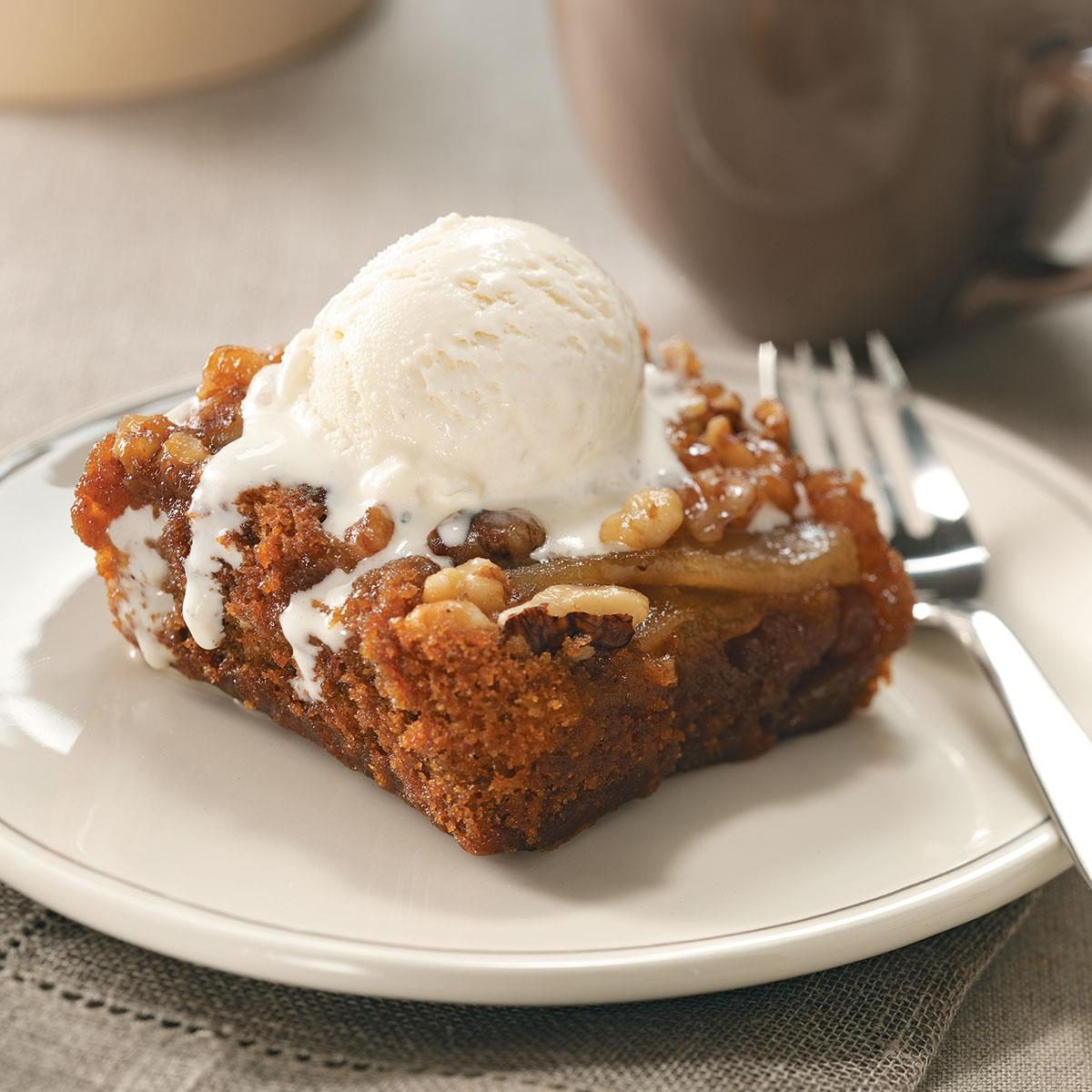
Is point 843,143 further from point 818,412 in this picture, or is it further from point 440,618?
point 440,618

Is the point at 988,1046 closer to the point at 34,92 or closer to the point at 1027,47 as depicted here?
the point at 1027,47

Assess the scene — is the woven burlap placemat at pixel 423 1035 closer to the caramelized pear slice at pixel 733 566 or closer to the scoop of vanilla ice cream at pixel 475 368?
the caramelized pear slice at pixel 733 566

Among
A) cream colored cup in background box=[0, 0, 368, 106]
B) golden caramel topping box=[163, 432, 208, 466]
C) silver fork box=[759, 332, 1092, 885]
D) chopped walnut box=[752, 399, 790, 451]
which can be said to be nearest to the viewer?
silver fork box=[759, 332, 1092, 885]

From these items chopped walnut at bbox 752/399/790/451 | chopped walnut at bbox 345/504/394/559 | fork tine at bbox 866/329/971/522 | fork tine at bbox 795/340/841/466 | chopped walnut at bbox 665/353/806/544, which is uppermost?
chopped walnut at bbox 345/504/394/559

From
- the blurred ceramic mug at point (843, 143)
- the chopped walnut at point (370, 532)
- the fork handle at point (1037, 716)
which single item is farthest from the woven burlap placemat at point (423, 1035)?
the blurred ceramic mug at point (843, 143)

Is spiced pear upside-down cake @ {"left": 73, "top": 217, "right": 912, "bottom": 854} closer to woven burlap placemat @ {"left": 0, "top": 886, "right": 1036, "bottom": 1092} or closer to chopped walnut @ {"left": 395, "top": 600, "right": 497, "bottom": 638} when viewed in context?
chopped walnut @ {"left": 395, "top": 600, "right": 497, "bottom": 638}

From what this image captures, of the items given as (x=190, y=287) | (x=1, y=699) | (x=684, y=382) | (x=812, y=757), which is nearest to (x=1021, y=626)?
(x=812, y=757)

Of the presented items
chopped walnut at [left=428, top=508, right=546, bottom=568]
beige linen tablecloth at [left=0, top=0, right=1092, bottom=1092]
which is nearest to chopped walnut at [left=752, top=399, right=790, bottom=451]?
chopped walnut at [left=428, top=508, right=546, bottom=568]
